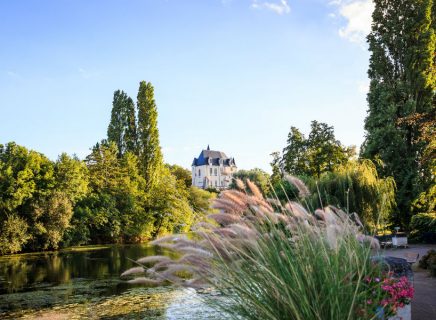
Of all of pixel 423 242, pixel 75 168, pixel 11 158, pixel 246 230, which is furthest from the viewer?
pixel 75 168

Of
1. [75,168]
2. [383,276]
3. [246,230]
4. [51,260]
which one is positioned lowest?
[51,260]

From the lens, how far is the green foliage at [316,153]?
92.3 feet

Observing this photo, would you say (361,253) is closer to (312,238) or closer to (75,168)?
(312,238)

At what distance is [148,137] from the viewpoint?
118 feet

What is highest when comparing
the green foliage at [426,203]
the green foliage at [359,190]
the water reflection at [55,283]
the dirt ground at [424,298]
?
the green foliage at [359,190]

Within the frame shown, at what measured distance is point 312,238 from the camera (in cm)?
A: 259

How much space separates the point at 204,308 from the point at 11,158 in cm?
2014

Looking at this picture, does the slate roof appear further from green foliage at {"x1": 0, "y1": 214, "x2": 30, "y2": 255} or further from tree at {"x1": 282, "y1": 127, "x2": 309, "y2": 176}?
green foliage at {"x1": 0, "y1": 214, "x2": 30, "y2": 255}

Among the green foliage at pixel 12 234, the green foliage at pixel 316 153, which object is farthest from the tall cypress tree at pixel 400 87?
the green foliage at pixel 12 234

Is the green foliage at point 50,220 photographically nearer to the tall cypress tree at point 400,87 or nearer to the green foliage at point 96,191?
the green foliage at point 96,191

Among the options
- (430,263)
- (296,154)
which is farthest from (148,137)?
(430,263)

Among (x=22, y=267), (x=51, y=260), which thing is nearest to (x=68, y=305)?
(x=22, y=267)

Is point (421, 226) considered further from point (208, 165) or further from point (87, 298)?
point (208, 165)

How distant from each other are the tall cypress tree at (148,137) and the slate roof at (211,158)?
1724 inches
